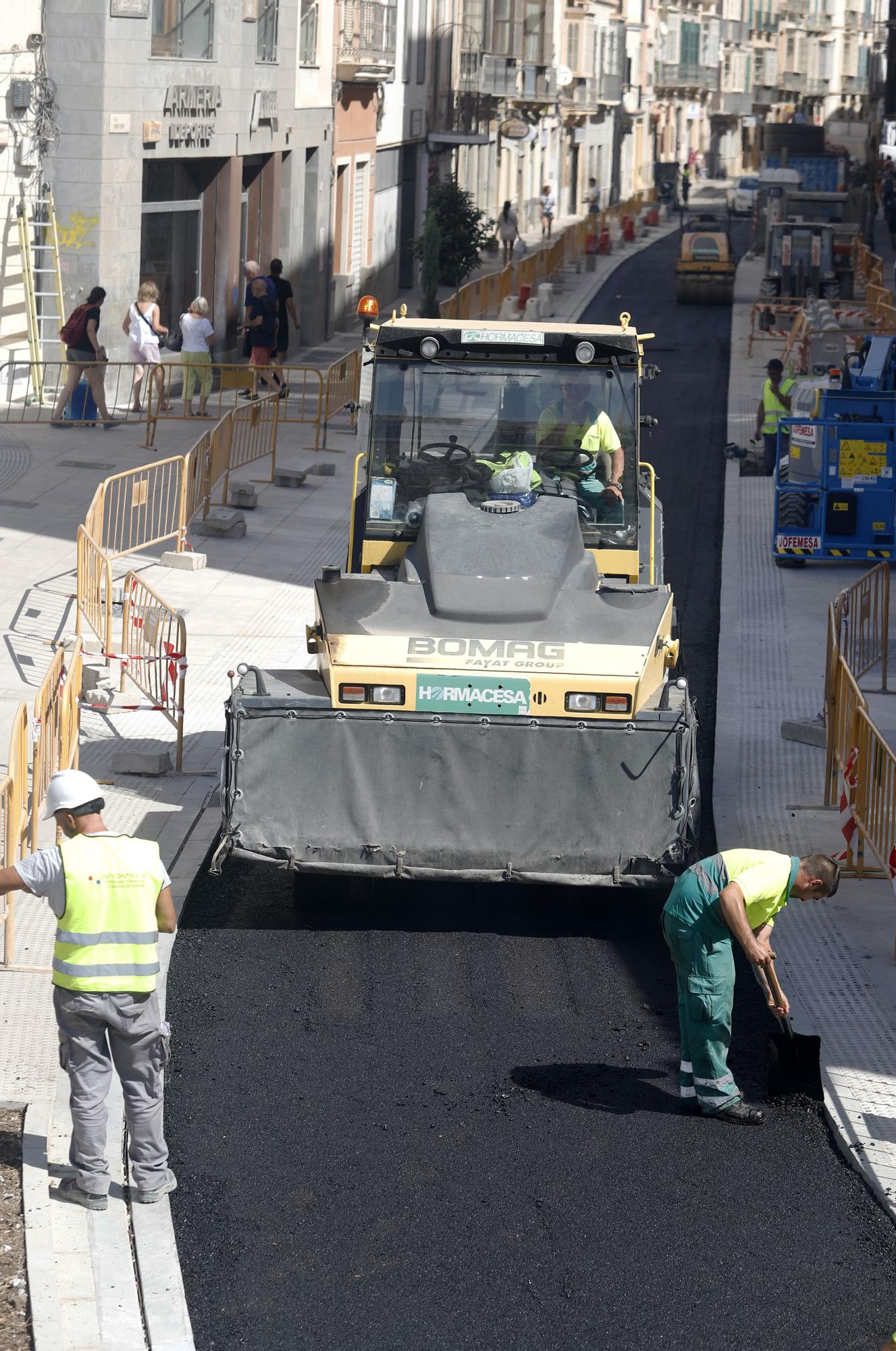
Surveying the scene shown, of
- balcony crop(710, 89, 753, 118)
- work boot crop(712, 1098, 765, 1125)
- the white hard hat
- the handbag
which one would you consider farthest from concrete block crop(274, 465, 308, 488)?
balcony crop(710, 89, 753, 118)

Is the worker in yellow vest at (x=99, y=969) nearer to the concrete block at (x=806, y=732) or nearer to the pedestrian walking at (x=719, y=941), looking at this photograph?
the pedestrian walking at (x=719, y=941)

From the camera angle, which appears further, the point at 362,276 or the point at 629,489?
the point at 362,276

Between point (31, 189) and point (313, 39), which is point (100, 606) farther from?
point (313, 39)

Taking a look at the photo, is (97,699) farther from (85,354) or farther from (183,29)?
(183,29)

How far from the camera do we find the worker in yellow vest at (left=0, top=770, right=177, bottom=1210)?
6.73 metres

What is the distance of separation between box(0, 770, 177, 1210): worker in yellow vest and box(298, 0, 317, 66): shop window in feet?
90.8

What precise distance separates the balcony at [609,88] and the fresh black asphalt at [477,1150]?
73293 millimetres

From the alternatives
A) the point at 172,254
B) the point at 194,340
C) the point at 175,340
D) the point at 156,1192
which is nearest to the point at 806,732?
the point at 156,1192

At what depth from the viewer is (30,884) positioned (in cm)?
673

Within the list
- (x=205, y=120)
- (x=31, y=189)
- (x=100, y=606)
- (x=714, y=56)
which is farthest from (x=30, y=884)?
(x=714, y=56)

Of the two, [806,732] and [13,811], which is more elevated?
[13,811]

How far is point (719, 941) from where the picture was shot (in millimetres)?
7598

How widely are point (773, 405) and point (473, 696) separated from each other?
14656 millimetres

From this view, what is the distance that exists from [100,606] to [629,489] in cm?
506
